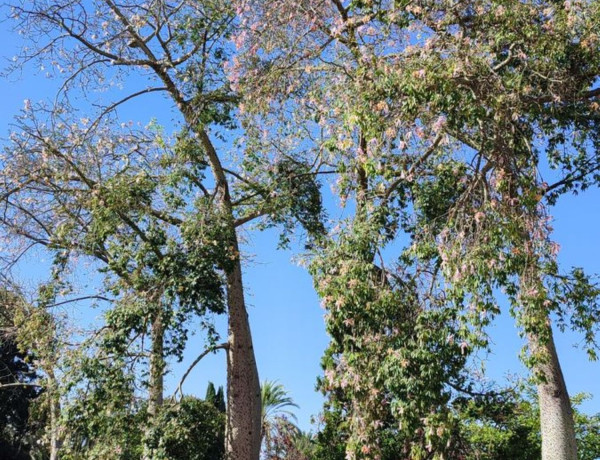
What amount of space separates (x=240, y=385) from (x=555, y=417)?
186 inches

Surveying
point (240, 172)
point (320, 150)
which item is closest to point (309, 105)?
point (320, 150)

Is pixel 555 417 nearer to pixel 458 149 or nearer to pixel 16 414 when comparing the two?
pixel 458 149

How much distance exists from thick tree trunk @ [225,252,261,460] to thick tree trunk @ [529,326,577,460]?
174 inches

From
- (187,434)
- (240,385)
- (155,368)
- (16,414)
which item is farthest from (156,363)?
(16,414)

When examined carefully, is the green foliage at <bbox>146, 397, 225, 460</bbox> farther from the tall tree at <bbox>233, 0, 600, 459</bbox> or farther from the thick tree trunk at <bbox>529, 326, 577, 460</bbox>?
the thick tree trunk at <bbox>529, 326, 577, 460</bbox>

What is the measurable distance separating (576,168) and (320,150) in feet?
12.8

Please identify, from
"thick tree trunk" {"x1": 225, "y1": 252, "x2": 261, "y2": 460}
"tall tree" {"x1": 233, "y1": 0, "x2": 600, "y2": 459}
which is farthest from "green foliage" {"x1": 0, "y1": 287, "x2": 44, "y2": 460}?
"tall tree" {"x1": 233, "y1": 0, "x2": 600, "y2": 459}

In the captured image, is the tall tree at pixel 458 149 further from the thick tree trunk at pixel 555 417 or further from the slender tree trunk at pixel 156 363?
the slender tree trunk at pixel 156 363

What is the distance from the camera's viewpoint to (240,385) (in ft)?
36.2

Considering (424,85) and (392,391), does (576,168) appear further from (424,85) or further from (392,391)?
(392,391)

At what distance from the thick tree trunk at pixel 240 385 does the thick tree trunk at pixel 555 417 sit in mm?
4425

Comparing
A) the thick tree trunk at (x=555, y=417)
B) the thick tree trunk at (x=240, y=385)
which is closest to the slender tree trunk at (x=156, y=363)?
the thick tree trunk at (x=240, y=385)

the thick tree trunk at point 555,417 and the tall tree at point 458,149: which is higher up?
the tall tree at point 458,149

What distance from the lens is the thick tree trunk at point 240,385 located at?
10750 millimetres
